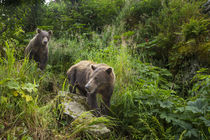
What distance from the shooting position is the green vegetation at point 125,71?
9.48 feet

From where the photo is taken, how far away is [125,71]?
4.95m

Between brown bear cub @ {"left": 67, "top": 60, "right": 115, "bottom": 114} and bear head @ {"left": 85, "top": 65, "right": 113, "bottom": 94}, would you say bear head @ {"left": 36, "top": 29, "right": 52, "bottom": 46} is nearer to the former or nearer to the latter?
brown bear cub @ {"left": 67, "top": 60, "right": 115, "bottom": 114}

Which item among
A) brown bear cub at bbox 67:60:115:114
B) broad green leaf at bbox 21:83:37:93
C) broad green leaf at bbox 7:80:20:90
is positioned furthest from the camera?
brown bear cub at bbox 67:60:115:114

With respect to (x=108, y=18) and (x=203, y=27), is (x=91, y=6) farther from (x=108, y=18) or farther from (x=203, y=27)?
(x=203, y=27)

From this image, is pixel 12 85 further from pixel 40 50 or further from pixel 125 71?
pixel 40 50

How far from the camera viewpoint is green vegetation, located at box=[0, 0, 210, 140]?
114 inches

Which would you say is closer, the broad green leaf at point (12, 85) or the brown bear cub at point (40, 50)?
the broad green leaf at point (12, 85)

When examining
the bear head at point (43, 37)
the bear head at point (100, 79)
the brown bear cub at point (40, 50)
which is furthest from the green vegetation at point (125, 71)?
the bear head at point (43, 37)

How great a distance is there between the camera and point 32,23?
30.7ft

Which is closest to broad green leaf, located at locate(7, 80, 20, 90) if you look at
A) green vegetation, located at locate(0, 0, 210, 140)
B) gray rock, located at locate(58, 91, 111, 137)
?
green vegetation, located at locate(0, 0, 210, 140)

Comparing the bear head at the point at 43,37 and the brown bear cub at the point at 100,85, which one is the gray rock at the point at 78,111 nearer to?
the brown bear cub at the point at 100,85

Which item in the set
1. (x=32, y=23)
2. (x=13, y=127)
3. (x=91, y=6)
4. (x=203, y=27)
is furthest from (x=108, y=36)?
(x=13, y=127)

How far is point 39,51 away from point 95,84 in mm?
3349

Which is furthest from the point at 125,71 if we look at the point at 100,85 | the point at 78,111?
the point at 78,111
